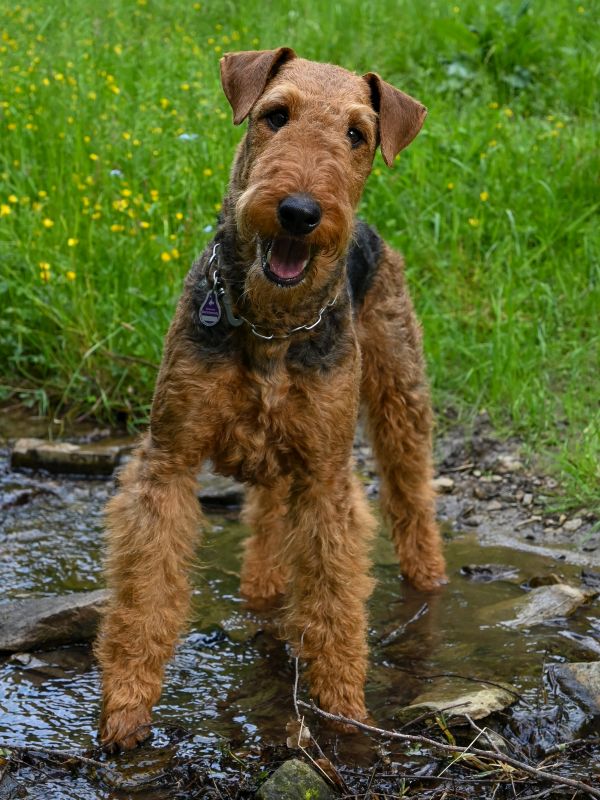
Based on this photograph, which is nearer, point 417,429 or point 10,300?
point 417,429

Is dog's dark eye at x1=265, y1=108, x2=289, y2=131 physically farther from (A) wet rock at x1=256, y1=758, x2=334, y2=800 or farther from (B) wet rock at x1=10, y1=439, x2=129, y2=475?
(B) wet rock at x1=10, y1=439, x2=129, y2=475

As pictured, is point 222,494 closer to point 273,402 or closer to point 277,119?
point 273,402

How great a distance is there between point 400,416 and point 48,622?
186cm

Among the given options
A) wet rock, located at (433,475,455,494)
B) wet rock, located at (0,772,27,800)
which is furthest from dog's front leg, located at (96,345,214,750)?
wet rock, located at (433,475,455,494)

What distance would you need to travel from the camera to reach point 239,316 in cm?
350

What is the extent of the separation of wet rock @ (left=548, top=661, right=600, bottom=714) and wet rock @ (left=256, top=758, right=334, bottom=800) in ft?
3.37

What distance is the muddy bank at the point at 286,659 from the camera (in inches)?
131

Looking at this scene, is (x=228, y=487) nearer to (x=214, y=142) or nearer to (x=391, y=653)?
(x=391, y=653)

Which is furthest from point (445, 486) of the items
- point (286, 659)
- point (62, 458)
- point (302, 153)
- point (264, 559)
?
point (302, 153)

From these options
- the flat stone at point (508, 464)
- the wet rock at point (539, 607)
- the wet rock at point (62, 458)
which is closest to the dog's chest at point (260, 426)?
the wet rock at point (539, 607)

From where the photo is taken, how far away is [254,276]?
3.32 m

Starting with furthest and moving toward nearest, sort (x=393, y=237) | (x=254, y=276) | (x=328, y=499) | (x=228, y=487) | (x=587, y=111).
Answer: (x=587, y=111), (x=393, y=237), (x=228, y=487), (x=328, y=499), (x=254, y=276)

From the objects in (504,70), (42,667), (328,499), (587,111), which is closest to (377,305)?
(328,499)

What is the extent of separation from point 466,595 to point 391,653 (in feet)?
2.04
